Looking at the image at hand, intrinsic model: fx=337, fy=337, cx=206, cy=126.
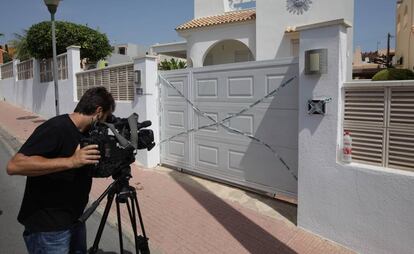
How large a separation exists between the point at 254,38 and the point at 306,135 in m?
9.69

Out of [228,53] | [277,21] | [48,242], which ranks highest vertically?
[277,21]

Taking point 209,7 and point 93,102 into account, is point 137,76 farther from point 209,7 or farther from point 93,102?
point 209,7

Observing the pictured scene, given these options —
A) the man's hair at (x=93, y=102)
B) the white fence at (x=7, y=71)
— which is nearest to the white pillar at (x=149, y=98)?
the man's hair at (x=93, y=102)

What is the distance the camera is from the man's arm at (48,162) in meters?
1.91

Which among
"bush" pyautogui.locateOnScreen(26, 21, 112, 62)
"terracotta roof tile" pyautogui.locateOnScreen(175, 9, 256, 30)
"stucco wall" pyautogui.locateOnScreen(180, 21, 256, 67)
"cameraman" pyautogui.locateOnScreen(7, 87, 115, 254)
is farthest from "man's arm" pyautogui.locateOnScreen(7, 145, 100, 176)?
"bush" pyautogui.locateOnScreen(26, 21, 112, 62)

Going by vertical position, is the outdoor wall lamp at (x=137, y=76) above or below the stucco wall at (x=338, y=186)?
above

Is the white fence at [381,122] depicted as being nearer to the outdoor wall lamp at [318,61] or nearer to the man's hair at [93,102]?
the outdoor wall lamp at [318,61]

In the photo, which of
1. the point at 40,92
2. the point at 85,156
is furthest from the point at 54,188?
the point at 40,92

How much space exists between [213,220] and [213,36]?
1084cm

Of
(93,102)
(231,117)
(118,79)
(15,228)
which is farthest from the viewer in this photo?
(118,79)

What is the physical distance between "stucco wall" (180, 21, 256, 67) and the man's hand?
11.8m

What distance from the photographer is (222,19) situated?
1388 centimetres

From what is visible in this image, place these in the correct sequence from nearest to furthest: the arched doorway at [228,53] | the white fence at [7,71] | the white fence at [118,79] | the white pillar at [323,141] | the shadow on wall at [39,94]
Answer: the white pillar at [323,141] < the white fence at [118,79] < the arched doorway at [228,53] < the shadow on wall at [39,94] < the white fence at [7,71]

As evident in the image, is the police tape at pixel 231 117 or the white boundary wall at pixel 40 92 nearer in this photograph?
the police tape at pixel 231 117
